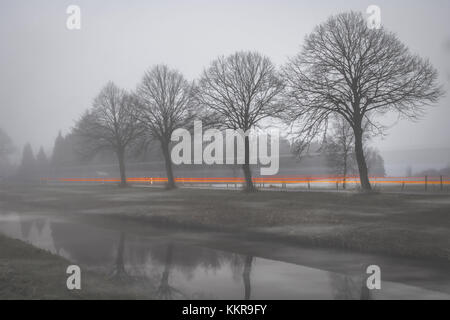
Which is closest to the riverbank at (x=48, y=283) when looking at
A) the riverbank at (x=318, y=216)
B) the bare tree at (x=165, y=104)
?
the riverbank at (x=318, y=216)

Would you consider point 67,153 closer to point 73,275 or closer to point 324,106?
point 324,106

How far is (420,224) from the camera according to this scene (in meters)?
16.4

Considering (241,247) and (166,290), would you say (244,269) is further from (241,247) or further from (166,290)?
(241,247)

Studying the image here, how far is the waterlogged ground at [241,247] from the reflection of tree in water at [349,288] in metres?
0.03

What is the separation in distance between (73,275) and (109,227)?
10415 mm

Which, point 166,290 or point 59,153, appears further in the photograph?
point 59,153

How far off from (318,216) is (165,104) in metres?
26.7

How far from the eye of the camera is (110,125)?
49.7 meters

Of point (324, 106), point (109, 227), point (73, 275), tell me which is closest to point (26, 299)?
point (73, 275)

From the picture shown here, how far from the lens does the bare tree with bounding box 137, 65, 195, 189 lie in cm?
4197

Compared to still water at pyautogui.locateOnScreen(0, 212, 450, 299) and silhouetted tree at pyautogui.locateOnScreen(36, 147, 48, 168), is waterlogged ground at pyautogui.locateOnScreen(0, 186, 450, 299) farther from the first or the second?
silhouetted tree at pyautogui.locateOnScreen(36, 147, 48, 168)

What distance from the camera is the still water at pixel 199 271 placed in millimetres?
9617

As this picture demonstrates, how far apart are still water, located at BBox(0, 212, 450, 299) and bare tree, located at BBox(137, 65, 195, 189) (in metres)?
24.1

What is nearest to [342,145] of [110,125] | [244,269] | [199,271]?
[110,125]
